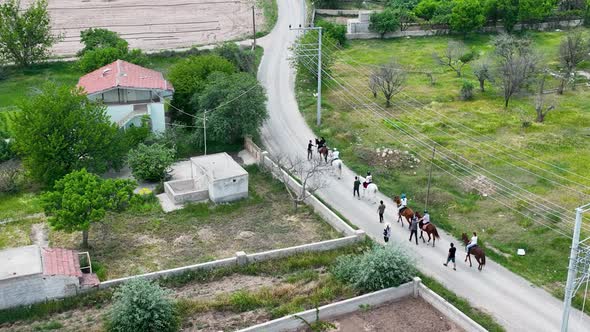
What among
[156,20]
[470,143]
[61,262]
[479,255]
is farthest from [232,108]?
[156,20]

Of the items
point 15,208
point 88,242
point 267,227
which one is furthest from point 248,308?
point 15,208

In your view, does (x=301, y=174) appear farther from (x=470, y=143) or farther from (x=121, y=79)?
(x=121, y=79)

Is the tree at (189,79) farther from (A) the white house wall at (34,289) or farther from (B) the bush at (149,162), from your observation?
(A) the white house wall at (34,289)

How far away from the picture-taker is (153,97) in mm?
43125

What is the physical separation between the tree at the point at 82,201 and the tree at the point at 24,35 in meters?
29.4

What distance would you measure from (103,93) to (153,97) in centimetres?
308

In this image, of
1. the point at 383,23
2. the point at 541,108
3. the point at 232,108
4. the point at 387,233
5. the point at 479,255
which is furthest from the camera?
the point at 383,23

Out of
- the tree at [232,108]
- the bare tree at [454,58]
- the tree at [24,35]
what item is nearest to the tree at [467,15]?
the bare tree at [454,58]

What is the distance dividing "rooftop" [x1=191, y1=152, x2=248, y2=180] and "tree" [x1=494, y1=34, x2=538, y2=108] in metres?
21.8

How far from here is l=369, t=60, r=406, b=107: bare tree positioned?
4769 cm

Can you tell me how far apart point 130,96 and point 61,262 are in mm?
17452

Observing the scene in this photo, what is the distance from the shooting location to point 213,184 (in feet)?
115

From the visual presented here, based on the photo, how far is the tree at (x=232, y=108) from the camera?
40906mm

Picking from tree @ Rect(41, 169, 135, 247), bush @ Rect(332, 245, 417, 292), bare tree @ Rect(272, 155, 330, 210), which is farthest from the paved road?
tree @ Rect(41, 169, 135, 247)
